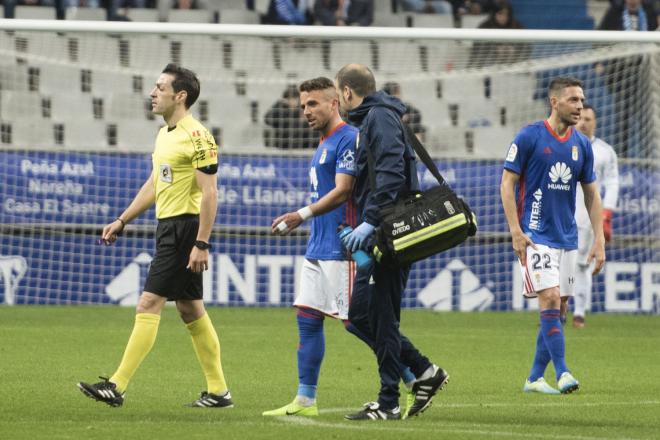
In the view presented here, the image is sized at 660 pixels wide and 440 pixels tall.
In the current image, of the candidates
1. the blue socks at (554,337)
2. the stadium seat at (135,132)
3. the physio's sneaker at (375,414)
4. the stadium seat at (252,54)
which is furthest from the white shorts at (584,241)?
the physio's sneaker at (375,414)

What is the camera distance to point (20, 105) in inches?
703

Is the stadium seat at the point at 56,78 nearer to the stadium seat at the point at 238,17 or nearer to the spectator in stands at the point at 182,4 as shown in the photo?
the spectator in stands at the point at 182,4

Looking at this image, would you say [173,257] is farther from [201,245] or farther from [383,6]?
[383,6]

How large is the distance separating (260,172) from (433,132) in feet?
9.51

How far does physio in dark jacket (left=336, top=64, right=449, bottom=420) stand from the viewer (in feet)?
24.9

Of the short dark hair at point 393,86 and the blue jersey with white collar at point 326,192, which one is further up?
the short dark hair at point 393,86

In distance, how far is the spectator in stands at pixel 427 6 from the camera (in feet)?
72.4

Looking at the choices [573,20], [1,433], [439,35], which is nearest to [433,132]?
[439,35]

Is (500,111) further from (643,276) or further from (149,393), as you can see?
(149,393)

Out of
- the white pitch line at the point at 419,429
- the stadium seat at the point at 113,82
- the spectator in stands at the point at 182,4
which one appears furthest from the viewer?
the spectator in stands at the point at 182,4

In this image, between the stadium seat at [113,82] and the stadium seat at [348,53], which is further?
the stadium seat at [348,53]

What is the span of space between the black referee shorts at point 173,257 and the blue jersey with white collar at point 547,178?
8.08ft

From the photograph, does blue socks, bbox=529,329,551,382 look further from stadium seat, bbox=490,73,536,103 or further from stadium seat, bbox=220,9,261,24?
stadium seat, bbox=220,9,261,24

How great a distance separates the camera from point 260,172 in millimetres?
16969
